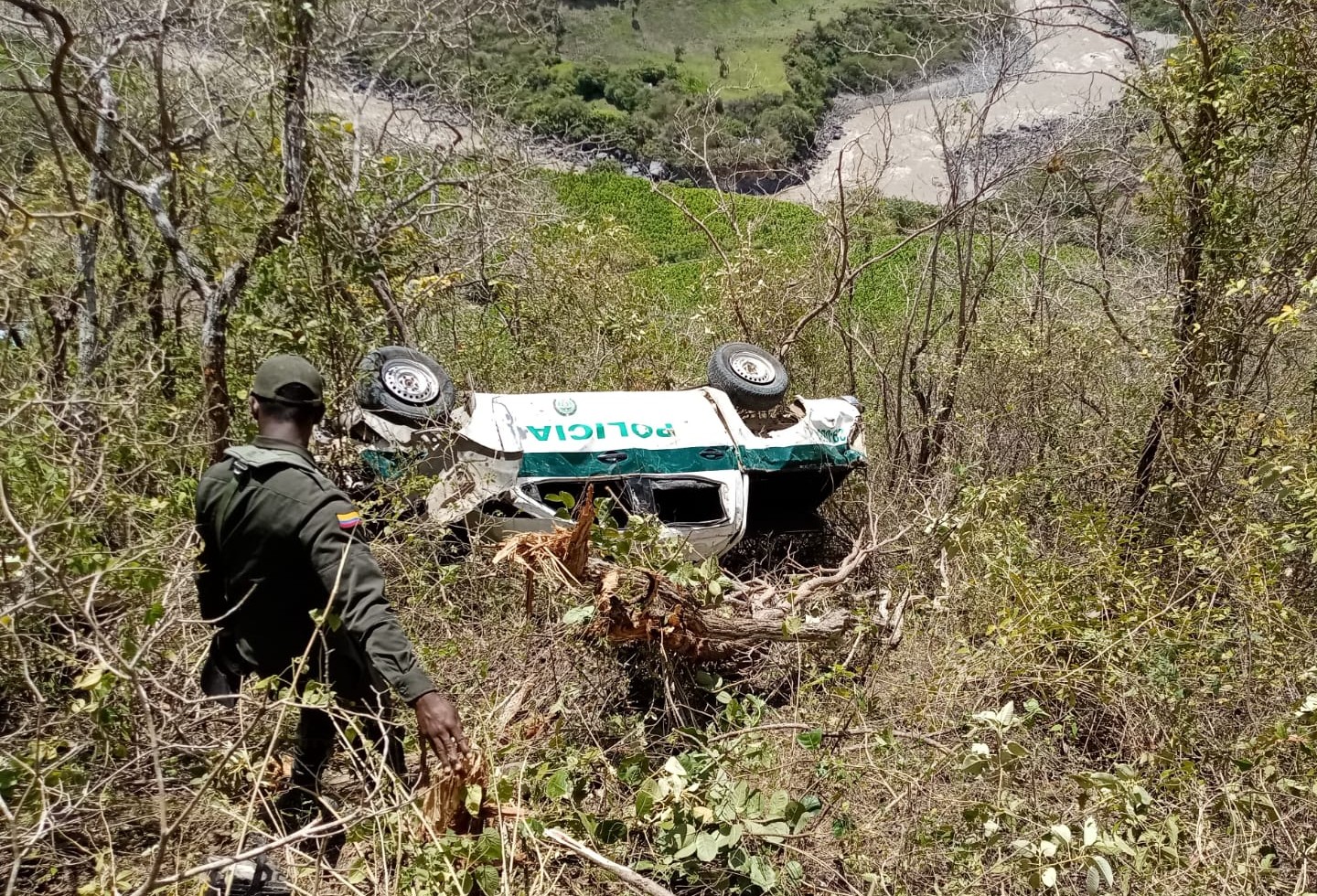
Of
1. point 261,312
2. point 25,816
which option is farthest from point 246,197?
point 25,816

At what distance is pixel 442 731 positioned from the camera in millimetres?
2389

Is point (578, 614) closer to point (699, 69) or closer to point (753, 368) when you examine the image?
point (753, 368)

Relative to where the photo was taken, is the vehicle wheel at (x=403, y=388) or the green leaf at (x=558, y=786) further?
the vehicle wheel at (x=403, y=388)

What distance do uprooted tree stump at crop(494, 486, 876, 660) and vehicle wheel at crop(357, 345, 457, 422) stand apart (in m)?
1.67

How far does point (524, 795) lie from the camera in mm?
2959

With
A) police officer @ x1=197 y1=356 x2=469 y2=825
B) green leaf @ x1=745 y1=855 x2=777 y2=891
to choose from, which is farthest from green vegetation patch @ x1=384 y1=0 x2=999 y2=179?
green leaf @ x1=745 y1=855 x2=777 y2=891

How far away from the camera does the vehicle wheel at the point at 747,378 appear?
6.19 m

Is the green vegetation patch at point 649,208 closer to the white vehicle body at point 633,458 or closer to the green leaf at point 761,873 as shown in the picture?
the white vehicle body at point 633,458

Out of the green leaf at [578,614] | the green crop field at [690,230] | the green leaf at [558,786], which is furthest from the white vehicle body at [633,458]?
the green crop field at [690,230]

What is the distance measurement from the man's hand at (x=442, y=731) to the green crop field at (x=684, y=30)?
59493mm

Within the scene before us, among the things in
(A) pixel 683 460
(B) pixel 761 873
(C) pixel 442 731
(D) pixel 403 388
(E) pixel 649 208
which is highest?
(C) pixel 442 731

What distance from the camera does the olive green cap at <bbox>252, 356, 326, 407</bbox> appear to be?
2.74 meters

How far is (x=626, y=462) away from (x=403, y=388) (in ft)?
4.86

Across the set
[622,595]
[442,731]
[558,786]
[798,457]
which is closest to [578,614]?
[622,595]
